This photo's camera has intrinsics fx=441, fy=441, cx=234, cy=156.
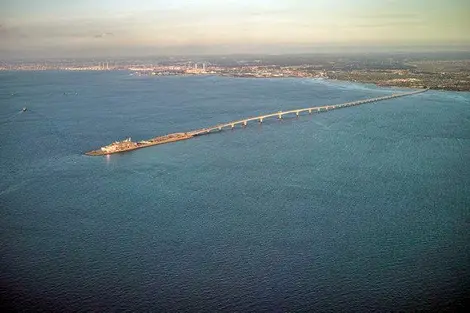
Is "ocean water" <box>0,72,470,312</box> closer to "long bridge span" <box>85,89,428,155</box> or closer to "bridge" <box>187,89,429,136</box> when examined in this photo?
"long bridge span" <box>85,89,428,155</box>

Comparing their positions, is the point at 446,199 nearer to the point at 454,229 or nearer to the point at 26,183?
the point at 454,229

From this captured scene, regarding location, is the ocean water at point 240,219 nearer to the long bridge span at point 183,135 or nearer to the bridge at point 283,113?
the long bridge span at point 183,135

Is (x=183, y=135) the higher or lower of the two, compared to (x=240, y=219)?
higher

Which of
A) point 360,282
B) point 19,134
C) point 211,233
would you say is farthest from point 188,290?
point 19,134

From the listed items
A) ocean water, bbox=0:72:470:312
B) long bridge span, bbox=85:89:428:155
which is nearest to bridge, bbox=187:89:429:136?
long bridge span, bbox=85:89:428:155

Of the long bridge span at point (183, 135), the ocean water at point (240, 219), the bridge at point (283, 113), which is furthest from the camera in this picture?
the bridge at point (283, 113)

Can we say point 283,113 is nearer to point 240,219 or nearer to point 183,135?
point 183,135

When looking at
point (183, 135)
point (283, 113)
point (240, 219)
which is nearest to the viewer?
point (240, 219)

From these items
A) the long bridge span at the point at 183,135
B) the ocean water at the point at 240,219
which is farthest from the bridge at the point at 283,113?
the ocean water at the point at 240,219

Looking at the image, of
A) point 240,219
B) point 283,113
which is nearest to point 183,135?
point 283,113
